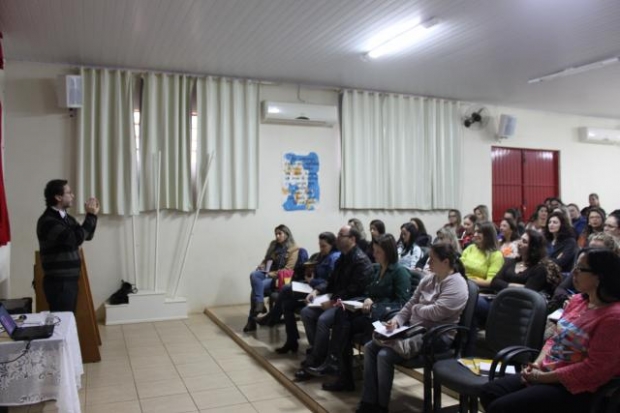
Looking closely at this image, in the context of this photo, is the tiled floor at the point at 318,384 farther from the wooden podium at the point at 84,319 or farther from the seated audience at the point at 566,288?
the wooden podium at the point at 84,319

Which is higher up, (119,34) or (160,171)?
(119,34)

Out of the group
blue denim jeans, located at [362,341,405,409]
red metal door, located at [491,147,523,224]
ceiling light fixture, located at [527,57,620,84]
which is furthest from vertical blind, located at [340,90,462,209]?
blue denim jeans, located at [362,341,405,409]

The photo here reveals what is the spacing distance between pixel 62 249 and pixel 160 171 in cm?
225

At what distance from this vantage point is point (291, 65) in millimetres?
5723

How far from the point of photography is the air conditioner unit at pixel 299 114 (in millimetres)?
6348

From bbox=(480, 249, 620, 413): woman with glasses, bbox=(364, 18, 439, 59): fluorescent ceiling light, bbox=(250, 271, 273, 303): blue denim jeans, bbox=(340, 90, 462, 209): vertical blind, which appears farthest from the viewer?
bbox=(340, 90, 462, 209): vertical blind

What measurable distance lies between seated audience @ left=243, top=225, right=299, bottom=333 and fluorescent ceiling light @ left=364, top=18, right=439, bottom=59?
7.11 feet

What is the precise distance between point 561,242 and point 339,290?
6.96 ft

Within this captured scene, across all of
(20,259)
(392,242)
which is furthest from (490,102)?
(20,259)

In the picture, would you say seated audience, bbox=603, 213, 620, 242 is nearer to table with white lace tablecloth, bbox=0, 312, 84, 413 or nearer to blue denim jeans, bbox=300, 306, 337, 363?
blue denim jeans, bbox=300, 306, 337, 363

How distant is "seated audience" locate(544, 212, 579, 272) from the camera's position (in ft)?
13.6

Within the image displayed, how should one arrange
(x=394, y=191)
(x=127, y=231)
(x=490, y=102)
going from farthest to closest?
(x=490, y=102) → (x=394, y=191) → (x=127, y=231)

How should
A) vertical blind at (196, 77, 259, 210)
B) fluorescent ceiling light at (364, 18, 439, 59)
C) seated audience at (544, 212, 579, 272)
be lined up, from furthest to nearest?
vertical blind at (196, 77, 259, 210) → fluorescent ceiling light at (364, 18, 439, 59) → seated audience at (544, 212, 579, 272)

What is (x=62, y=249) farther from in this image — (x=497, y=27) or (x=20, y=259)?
(x=497, y=27)
